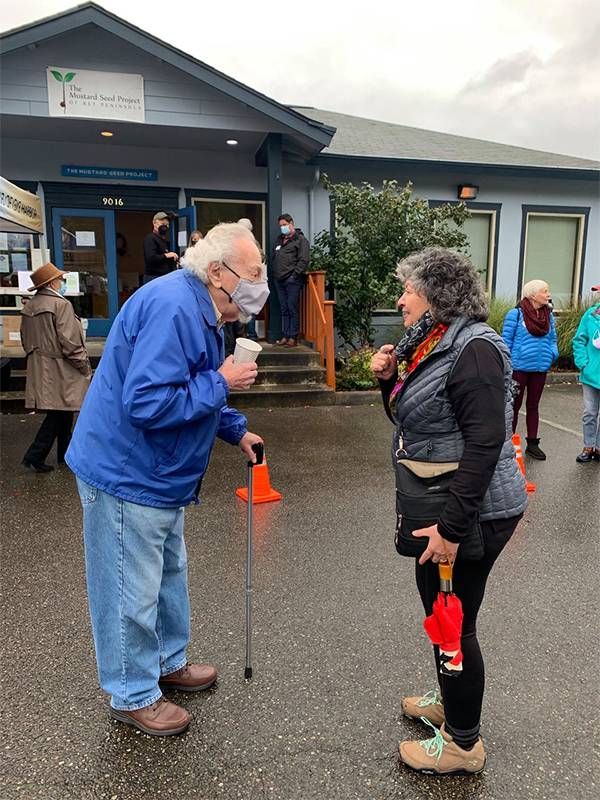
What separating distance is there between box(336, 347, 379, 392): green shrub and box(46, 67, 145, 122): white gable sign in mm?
5052

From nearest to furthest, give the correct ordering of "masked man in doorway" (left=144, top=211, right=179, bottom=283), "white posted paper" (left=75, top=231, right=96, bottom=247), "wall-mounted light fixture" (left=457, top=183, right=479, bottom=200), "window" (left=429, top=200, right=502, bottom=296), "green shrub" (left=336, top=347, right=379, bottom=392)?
1. "masked man in doorway" (left=144, top=211, right=179, bottom=283)
2. "green shrub" (left=336, top=347, right=379, bottom=392)
3. "white posted paper" (left=75, top=231, right=96, bottom=247)
4. "wall-mounted light fixture" (left=457, top=183, right=479, bottom=200)
5. "window" (left=429, top=200, right=502, bottom=296)

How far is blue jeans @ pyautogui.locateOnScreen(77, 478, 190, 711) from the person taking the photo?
2186 mm

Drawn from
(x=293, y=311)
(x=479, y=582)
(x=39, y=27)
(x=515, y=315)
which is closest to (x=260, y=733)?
(x=479, y=582)

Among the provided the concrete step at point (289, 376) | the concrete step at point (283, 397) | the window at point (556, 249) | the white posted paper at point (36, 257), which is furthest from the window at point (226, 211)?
the window at point (556, 249)

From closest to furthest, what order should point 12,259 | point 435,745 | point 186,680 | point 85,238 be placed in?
Answer: point 435,745 < point 186,680 < point 12,259 < point 85,238

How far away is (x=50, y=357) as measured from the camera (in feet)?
18.3

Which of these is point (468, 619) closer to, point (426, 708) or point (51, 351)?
point (426, 708)

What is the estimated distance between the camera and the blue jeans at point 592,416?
6172mm

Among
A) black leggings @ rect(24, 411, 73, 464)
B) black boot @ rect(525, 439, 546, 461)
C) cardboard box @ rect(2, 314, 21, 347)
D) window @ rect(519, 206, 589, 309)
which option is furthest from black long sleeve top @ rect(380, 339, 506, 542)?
window @ rect(519, 206, 589, 309)

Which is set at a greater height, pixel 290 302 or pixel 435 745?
pixel 290 302

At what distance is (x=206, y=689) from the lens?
2646 mm

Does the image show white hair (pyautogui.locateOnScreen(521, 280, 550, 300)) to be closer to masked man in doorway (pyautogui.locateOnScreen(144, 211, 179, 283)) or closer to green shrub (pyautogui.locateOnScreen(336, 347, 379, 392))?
green shrub (pyautogui.locateOnScreen(336, 347, 379, 392))

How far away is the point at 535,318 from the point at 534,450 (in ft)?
4.53

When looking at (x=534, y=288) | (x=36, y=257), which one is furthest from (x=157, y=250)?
(x=534, y=288)
